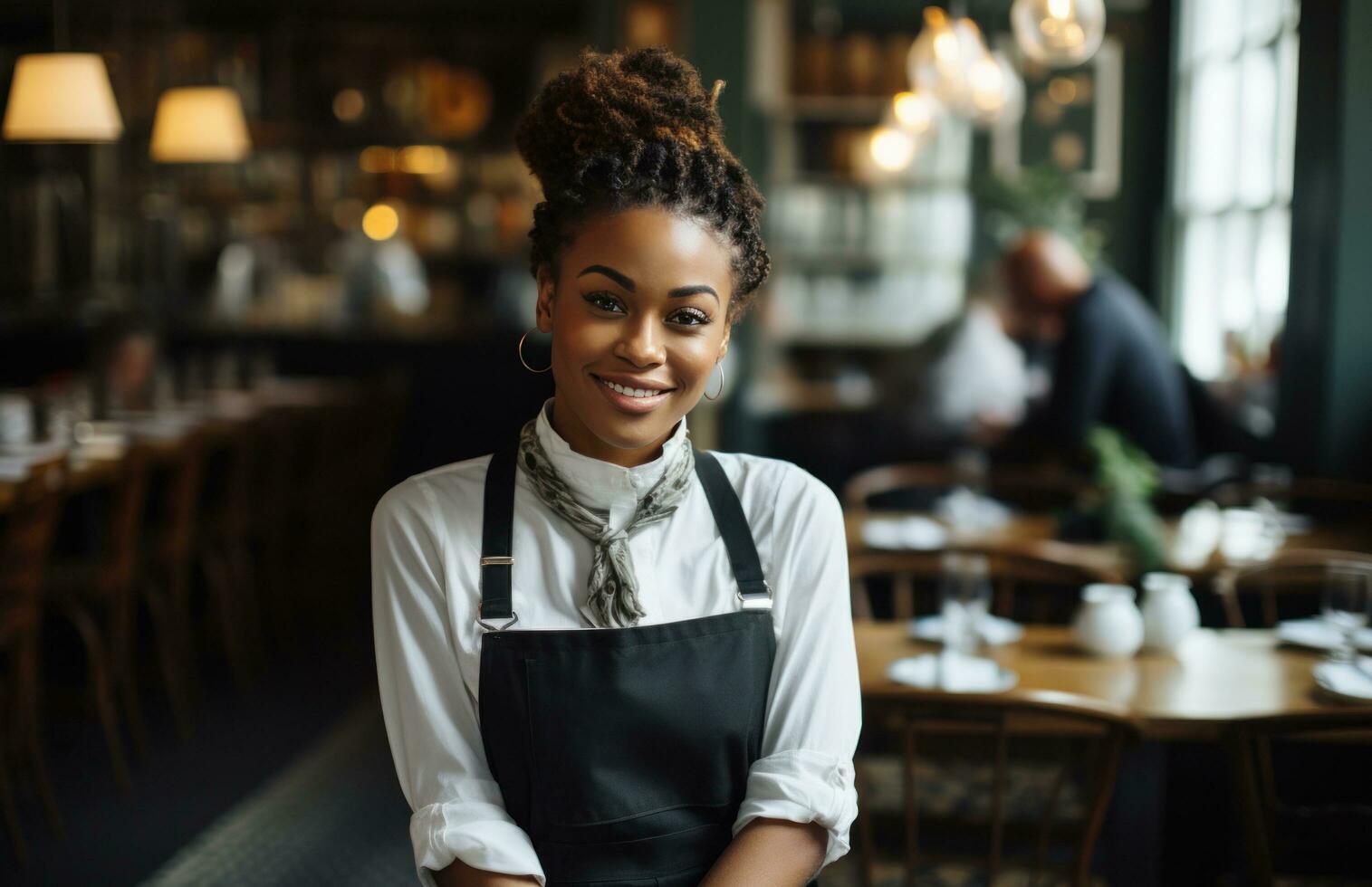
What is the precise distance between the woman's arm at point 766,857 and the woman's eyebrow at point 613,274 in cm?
57

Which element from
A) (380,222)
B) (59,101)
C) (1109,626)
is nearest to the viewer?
(1109,626)

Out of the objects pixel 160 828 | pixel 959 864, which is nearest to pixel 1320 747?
pixel 959 864

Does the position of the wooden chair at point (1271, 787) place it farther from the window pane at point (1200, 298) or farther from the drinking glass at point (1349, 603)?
the window pane at point (1200, 298)

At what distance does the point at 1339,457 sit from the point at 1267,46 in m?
1.91

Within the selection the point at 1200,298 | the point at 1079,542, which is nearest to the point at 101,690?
the point at 1079,542

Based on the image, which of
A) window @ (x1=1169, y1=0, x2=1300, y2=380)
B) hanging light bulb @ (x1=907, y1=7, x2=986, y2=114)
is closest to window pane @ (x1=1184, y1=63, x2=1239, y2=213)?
window @ (x1=1169, y1=0, x2=1300, y2=380)

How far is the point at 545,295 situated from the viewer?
151 centimetres

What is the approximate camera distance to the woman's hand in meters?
1.39

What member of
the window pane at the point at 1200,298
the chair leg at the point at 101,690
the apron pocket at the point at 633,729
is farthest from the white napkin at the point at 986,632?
the window pane at the point at 1200,298

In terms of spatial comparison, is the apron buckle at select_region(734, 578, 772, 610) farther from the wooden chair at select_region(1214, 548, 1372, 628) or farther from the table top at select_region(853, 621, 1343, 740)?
the wooden chair at select_region(1214, 548, 1372, 628)

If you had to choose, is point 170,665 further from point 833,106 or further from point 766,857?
point 833,106

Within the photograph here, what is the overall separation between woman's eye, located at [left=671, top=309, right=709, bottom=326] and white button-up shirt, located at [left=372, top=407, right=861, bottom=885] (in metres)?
0.15

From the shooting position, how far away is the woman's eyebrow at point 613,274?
143 centimetres

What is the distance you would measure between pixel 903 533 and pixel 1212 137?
3617mm
